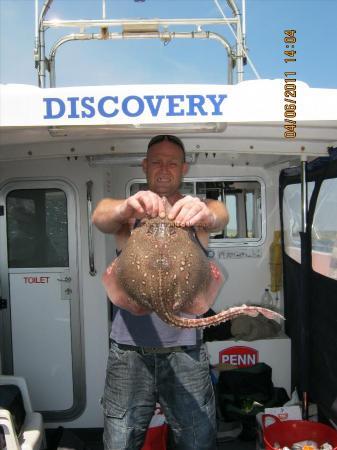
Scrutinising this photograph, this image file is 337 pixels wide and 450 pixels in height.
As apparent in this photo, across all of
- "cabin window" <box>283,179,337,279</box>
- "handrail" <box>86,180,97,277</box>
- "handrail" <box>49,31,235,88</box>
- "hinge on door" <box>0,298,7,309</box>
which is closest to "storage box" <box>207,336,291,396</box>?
"cabin window" <box>283,179,337,279</box>

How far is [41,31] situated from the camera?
12.8 feet

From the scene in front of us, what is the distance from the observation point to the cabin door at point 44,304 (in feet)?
15.0

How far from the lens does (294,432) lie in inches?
143

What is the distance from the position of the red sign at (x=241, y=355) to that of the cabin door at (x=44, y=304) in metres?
1.76

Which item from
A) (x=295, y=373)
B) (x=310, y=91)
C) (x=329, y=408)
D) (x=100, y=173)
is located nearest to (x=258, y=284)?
(x=295, y=373)

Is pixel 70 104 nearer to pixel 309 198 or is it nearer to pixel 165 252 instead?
pixel 165 252

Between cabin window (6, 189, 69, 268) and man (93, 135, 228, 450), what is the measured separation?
227cm

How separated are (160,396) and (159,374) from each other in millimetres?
164

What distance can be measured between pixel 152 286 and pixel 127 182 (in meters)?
3.75

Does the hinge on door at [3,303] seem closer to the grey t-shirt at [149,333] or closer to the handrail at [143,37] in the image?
the handrail at [143,37]

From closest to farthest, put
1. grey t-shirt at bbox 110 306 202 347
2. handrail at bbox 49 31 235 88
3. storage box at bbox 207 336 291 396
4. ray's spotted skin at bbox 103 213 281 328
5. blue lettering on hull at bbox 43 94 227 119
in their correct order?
1. ray's spotted skin at bbox 103 213 281 328
2. blue lettering on hull at bbox 43 94 227 119
3. grey t-shirt at bbox 110 306 202 347
4. handrail at bbox 49 31 235 88
5. storage box at bbox 207 336 291 396

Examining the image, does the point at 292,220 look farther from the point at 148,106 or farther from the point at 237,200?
the point at 148,106

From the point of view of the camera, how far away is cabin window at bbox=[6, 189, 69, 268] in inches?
181

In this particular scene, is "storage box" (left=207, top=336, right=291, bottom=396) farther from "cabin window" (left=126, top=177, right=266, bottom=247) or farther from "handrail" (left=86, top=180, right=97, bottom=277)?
"handrail" (left=86, top=180, right=97, bottom=277)
